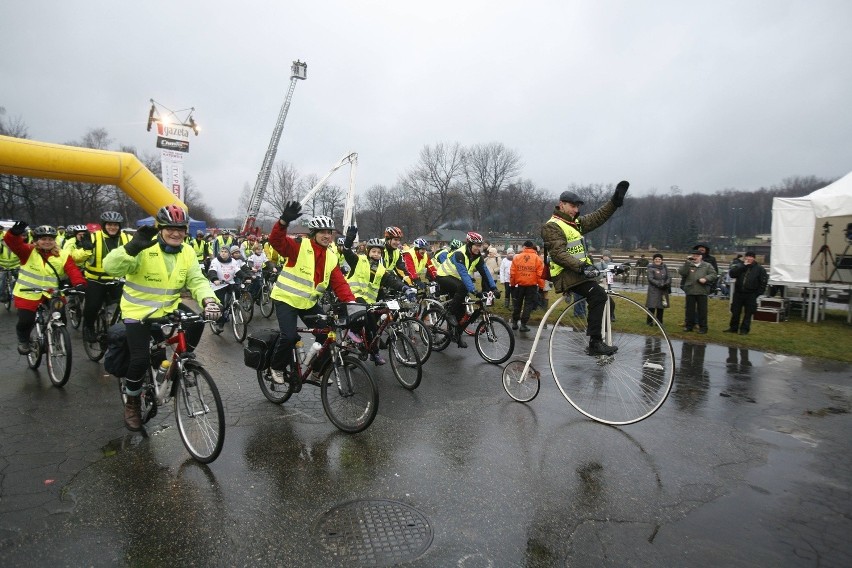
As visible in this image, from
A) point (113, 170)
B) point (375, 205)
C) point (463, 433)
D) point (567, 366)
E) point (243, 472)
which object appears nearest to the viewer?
point (243, 472)

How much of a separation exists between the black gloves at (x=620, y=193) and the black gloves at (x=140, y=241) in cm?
470

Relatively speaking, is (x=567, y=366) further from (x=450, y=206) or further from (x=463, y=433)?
(x=450, y=206)

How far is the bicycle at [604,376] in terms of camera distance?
560 cm

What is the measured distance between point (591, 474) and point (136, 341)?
444cm

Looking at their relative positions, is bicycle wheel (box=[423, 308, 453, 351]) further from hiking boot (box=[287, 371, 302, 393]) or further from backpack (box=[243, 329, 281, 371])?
backpack (box=[243, 329, 281, 371])

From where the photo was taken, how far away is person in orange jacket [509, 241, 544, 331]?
1150 centimetres

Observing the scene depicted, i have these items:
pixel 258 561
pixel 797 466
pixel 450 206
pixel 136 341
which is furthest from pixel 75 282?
pixel 450 206

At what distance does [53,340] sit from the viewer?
21.9 feet

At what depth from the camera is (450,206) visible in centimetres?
8888

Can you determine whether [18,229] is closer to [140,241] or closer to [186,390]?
[140,241]

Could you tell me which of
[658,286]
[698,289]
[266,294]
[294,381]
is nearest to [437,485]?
[294,381]

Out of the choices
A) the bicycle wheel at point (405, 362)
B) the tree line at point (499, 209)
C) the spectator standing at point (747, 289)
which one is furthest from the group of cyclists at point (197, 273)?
the tree line at point (499, 209)

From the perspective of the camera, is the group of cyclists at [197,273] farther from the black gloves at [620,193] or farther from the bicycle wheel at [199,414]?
the bicycle wheel at [199,414]

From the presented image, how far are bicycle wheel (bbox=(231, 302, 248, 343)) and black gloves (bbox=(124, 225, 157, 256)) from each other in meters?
6.01
